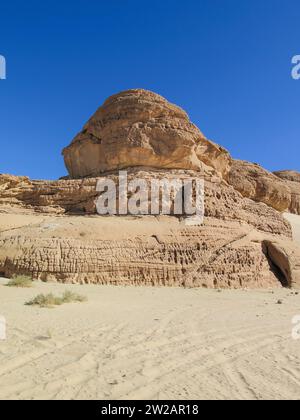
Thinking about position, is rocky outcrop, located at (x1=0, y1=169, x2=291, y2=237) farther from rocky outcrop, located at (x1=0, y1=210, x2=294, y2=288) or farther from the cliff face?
rocky outcrop, located at (x1=0, y1=210, x2=294, y2=288)

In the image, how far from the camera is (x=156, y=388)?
3262 mm

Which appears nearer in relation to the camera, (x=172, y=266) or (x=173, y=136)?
(x=172, y=266)

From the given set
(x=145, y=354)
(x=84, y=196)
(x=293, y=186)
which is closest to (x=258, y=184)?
(x=293, y=186)

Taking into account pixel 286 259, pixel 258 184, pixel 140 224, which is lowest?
pixel 286 259

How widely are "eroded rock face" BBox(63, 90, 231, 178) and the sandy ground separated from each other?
11.6 metres

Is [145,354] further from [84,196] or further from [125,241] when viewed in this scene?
[84,196]

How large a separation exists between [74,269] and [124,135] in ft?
29.6

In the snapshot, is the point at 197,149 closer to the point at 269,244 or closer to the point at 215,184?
the point at 215,184

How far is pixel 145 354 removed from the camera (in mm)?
4391

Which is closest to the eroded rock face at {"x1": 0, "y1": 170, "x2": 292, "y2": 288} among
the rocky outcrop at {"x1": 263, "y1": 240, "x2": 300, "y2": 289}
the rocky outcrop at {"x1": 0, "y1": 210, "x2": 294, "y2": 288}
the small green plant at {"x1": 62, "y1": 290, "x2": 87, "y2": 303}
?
the rocky outcrop at {"x1": 0, "y1": 210, "x2": 294, "y2": 288}

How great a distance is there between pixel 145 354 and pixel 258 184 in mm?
32440

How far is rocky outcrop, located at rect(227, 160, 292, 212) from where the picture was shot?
33.4m

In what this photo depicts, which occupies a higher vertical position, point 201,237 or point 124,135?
point 124,135

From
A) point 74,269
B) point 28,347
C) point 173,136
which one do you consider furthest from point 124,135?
point 28,347
